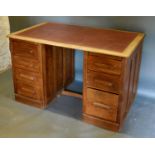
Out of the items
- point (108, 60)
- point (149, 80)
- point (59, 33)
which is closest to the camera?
point (108, 60)

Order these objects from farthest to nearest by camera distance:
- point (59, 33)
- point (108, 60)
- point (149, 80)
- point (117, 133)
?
point (149, 80), point (59, 33), point (117, 133), point (108, 60)

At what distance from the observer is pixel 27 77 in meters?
2.27

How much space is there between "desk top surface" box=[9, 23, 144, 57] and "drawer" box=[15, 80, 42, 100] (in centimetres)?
48

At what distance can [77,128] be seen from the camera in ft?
6.75

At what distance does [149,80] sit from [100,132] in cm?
84

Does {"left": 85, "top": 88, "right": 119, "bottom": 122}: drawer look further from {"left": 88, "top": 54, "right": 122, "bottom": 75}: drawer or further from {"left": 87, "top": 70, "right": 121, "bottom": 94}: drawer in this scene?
{"left": 88, "top": 54, "right": 122, "bottom": 75}: drawer

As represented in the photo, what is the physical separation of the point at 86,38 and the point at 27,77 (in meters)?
0.68

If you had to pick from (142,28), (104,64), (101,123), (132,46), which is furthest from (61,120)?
(142,28)

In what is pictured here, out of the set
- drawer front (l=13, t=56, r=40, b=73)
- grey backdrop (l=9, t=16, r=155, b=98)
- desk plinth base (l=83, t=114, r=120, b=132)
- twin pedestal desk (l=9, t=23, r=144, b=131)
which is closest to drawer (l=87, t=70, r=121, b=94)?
twin pedestal desk (l=9, t=23, r=144, b=131)

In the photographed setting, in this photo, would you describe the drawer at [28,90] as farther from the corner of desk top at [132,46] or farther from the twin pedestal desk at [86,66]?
the corner of desk top at [132,46]

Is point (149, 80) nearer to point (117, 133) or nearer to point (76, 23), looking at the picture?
point (117, 133)

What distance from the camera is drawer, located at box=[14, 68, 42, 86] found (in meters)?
2.22

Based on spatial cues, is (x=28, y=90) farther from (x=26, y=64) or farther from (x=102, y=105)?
(x=102, y=105)
